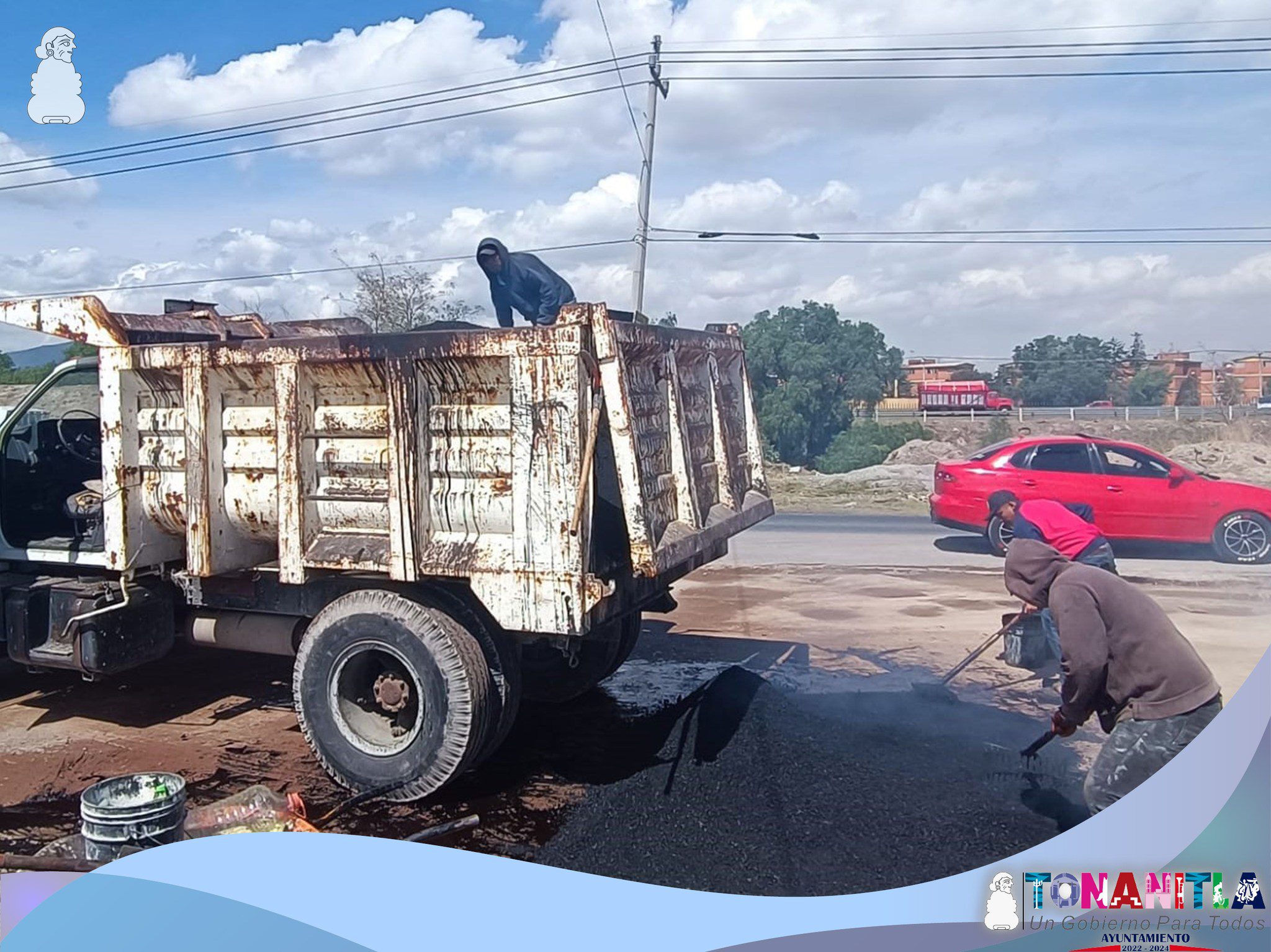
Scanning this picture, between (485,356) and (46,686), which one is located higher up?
(485,356)

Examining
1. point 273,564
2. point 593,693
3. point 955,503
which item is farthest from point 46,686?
point 955,503

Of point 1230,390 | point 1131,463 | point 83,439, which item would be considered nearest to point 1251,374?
point 1131,463

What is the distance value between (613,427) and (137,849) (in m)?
2.41

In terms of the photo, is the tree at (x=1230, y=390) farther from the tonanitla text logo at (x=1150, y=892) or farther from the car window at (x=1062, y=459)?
the tonanitla text logo at (x=1150, y=892)

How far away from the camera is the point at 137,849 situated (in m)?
3.71

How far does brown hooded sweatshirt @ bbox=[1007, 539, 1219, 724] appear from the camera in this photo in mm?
3652

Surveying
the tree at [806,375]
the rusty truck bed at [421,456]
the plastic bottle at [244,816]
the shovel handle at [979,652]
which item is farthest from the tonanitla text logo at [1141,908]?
the tree at [806,375]

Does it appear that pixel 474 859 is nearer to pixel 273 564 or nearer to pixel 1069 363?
pixel 273 564

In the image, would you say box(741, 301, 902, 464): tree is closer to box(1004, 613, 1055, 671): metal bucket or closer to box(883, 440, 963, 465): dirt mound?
box(883, 440, 963, 465): dirt mound

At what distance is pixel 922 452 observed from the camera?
2747 cm

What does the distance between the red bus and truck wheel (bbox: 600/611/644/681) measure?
87.8 ft

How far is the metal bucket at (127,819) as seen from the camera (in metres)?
3.71

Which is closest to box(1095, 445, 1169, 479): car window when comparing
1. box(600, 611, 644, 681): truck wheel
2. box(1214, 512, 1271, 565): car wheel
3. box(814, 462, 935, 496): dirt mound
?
box(1214, 512, 1271, 565): car wheel

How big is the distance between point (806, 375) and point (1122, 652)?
2368 cm
